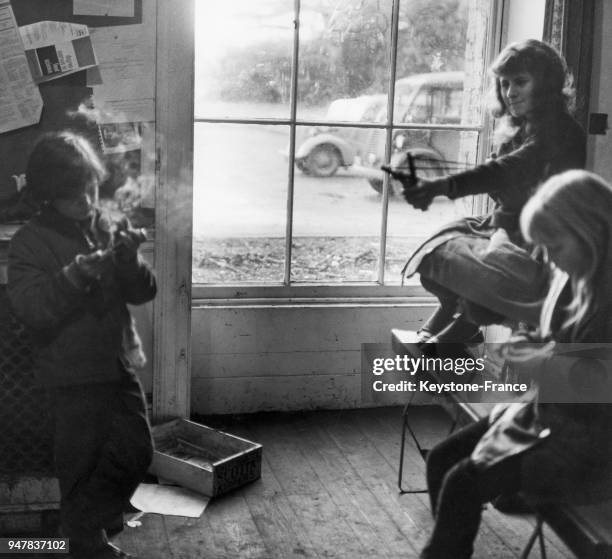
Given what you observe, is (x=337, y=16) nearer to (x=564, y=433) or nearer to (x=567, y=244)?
(x=567, y=244)

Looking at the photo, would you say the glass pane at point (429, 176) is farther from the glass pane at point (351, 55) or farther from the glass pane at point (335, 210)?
the glass pane at point (351, 55)

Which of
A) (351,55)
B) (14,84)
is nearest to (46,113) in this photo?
(14,84)

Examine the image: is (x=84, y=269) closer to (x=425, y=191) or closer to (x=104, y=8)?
(x=425, y=191)

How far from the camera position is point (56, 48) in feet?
6.82

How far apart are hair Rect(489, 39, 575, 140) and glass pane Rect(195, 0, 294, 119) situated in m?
0.77

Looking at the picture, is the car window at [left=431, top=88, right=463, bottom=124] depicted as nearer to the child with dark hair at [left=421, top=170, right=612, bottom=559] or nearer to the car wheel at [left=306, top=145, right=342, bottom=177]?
the car wheel at [left=306, top=145, right=342, bottom=177]

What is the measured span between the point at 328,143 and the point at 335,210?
0.76ft

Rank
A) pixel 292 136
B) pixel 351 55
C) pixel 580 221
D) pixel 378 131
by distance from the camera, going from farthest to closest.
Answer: pixel 292 136
pixel 351 55
pixel 378 131
pixel 580 221

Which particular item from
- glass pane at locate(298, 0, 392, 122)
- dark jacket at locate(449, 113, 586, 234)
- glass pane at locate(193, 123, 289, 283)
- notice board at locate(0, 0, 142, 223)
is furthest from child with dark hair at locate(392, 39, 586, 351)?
notice board at locate(0, 0, 142, 223)

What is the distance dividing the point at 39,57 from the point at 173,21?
0.38 metres

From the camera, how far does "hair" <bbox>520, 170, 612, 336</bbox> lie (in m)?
1.52

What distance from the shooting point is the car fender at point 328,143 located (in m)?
2.09

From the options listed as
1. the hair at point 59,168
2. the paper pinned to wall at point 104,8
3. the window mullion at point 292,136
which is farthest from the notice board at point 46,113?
the window mullion at point 292,136

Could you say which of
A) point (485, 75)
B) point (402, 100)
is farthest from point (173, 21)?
point (485, 75)
